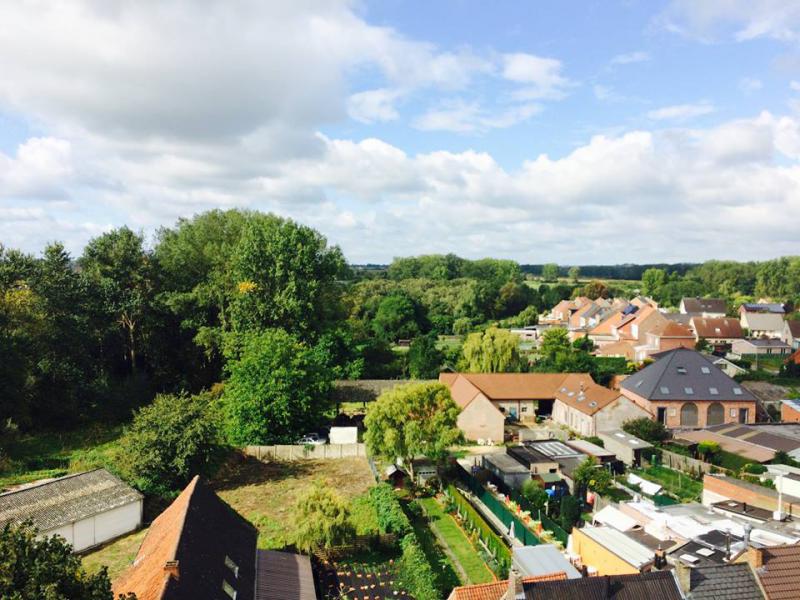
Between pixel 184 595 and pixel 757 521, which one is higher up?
pixel 184 595

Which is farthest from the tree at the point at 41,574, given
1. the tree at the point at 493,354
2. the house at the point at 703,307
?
the house at the point at 703,307

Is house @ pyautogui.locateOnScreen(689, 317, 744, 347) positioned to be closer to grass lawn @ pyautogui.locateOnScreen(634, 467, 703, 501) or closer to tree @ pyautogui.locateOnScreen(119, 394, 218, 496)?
grass lawn @ pyautogui.locateOnScreen(634, 467, 703, 501)

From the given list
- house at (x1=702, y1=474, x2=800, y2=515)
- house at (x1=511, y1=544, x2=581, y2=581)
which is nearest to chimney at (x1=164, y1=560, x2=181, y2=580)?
house at (x1=511, y1=544, x2=581, y2=581)

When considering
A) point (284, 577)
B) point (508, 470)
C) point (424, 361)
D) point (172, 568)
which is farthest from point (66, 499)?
point (424, 361)

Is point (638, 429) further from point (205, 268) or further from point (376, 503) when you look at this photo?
point (205, 268)

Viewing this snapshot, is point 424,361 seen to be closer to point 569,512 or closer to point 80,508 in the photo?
point 569,512

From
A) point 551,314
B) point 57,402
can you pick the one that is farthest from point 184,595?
point 551,314
